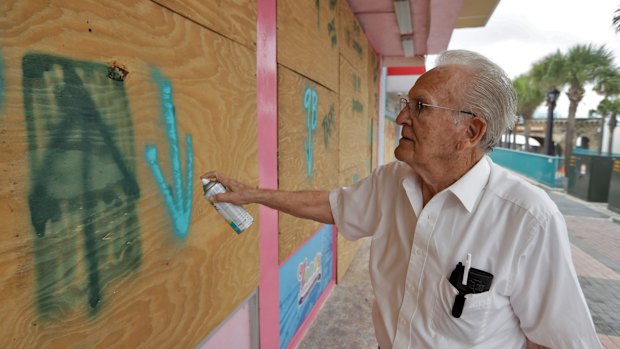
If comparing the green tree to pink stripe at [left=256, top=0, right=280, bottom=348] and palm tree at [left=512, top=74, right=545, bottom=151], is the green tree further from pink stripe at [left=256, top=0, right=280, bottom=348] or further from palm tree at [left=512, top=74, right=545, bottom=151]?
pink stripe at [left=256, top=0, right=280, bottom=348]

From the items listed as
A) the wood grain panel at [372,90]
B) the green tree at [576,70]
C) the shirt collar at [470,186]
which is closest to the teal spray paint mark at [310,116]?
the shirt collar at [470,186]

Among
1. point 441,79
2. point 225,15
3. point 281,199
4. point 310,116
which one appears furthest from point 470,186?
point 310,116

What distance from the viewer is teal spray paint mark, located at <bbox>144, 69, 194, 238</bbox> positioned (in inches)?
54.3

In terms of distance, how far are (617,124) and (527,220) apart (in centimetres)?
3516

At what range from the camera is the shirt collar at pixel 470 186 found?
53.2 inches

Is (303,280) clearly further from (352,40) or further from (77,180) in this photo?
(352,40)

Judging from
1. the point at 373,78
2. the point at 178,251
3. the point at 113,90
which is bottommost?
the point at 178,251

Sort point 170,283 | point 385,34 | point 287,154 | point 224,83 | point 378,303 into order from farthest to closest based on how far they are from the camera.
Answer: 1. point 385,34
2. point 287,154
3. point 224,83
4. point 378,303
5. point 170,283

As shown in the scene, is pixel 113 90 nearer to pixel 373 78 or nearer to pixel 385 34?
pixel 385 34

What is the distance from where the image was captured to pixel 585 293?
462cm

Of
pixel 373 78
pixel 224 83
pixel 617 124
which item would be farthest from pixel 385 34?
pixel 617 124

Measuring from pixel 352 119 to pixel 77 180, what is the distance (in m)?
4.19

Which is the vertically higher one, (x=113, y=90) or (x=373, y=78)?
(x=373, y=78)

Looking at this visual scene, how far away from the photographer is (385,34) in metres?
5.91
